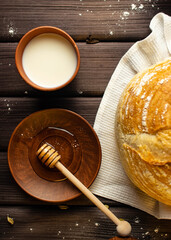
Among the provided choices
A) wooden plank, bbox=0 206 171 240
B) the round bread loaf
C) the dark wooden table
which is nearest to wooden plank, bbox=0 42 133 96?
the dark wooden table

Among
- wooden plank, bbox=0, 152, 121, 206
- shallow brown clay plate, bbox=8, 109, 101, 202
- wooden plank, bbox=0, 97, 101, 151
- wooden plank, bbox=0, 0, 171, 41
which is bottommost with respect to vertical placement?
wooden plank, bbox=0, 152, 121, 206

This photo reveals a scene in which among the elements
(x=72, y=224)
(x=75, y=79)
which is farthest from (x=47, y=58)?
(x=72, y=224)

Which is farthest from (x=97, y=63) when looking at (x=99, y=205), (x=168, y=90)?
(x=99, y=205)

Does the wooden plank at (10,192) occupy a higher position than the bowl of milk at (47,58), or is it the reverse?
the bowl of milk at (47,58)

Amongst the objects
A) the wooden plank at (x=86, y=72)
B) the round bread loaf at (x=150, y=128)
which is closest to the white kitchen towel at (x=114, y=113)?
the wooden plank at (x=86, y=72)

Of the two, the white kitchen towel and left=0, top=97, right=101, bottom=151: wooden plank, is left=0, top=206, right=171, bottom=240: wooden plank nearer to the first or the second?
the white kitchen towel

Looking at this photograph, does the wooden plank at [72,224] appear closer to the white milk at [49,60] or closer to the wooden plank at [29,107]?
the wooden plank at [29,107]

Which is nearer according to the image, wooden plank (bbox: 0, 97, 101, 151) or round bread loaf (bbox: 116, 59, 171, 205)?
round bread loaf (bbox: 116, 59, 171, 205)

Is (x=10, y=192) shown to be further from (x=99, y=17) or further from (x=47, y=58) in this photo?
(x=99, y=17)
